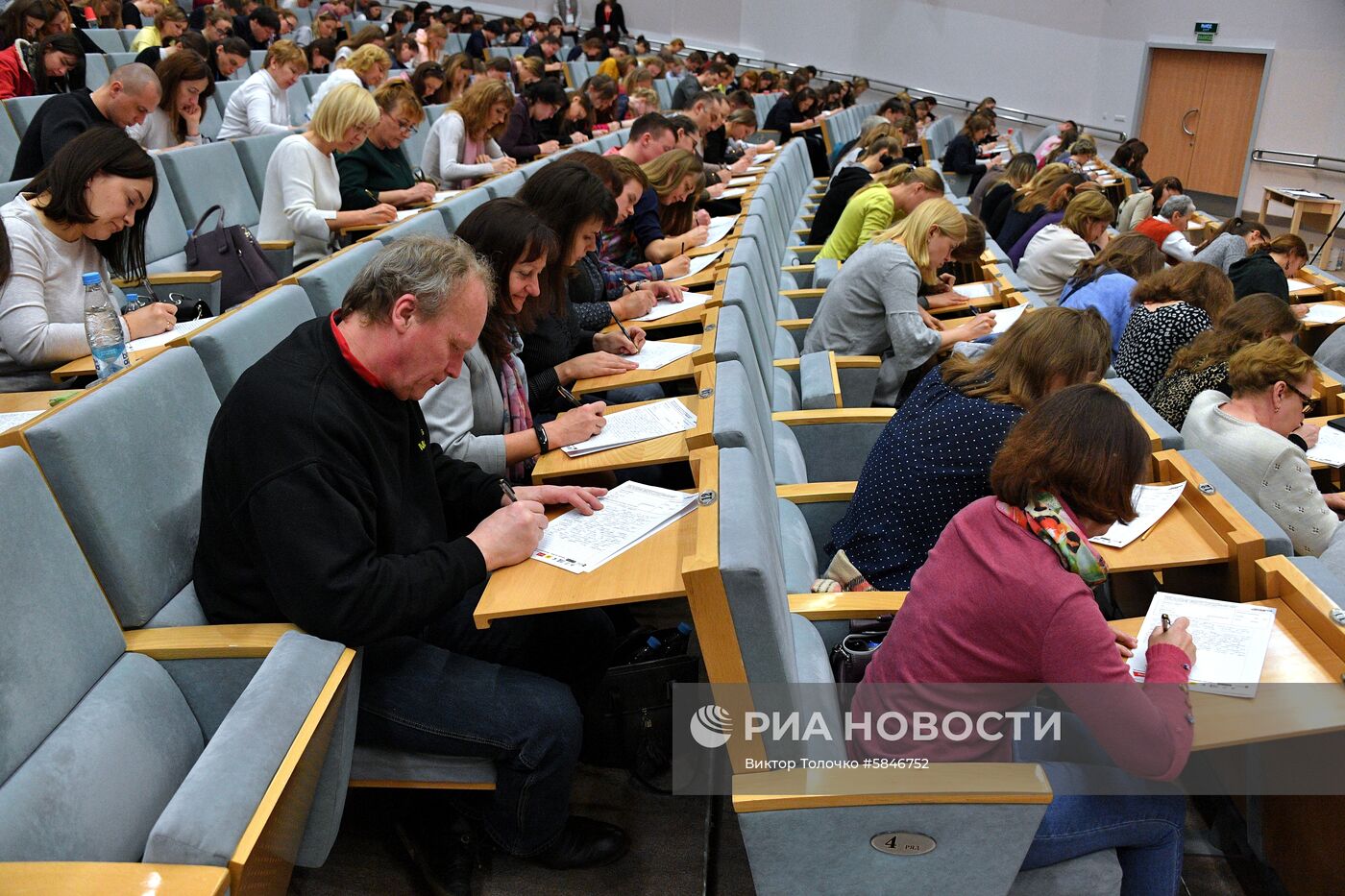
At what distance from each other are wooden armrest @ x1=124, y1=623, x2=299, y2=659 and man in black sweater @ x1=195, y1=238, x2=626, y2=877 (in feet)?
0.16

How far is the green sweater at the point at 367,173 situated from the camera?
3.83 meters

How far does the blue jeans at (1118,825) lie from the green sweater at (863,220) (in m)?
2.74

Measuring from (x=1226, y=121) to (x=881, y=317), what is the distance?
9304 mm

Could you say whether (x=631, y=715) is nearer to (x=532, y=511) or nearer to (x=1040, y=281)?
(x=532, y=511)

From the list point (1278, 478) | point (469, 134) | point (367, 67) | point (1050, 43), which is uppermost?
point (1050, 43)

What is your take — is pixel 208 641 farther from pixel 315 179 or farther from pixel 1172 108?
pixel 1172 108

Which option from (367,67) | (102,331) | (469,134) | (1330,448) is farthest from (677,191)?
(1330,448)

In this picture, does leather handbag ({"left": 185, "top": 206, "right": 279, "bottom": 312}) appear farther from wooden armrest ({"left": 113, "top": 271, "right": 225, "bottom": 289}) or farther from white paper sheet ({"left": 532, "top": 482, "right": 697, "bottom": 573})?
white paper sheet ({"left": 532, "top": 482, "right": 697, "bottom": 573})

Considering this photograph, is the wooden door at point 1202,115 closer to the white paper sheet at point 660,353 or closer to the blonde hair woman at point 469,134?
the blonde hair woman at point 469,134

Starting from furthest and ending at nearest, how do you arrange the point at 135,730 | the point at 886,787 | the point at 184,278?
the point at 184,278, the point at 135,730, the point at 886,787

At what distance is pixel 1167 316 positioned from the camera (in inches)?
121

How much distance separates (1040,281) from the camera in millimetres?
4434

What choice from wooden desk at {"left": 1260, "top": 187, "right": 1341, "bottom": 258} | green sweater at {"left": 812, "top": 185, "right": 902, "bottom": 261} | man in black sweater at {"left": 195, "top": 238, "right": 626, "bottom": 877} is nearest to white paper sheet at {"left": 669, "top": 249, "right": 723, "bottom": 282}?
green sweater at {"left": 812, "top": 185, "right": 902, "bottom": 261}

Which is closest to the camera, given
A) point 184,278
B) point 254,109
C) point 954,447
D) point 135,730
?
point 135,730
